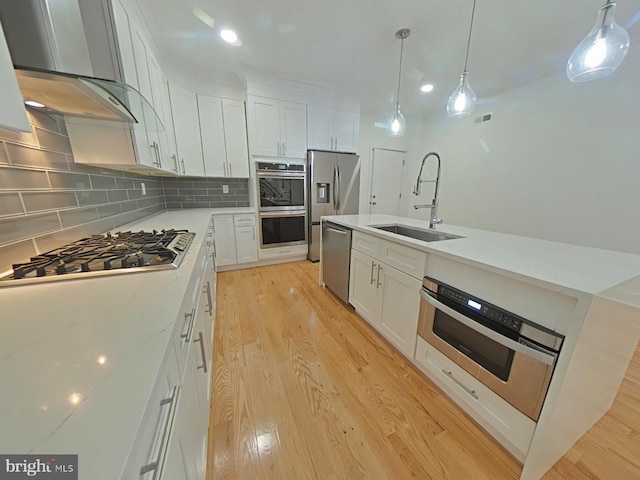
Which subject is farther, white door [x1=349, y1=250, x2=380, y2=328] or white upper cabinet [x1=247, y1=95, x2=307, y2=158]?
white upper cabinet [x1=247, y1=95, x2=307, y2=158]

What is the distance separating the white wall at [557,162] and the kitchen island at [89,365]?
3.99 metres

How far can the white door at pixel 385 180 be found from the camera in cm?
468

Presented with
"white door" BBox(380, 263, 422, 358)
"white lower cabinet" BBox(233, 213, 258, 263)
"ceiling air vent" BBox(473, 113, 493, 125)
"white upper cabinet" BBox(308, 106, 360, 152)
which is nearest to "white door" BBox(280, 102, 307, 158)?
"white upper cabinet" BBox(308, 106, 360, 152)

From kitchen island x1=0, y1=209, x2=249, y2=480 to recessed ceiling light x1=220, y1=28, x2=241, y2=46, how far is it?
98.6 inches

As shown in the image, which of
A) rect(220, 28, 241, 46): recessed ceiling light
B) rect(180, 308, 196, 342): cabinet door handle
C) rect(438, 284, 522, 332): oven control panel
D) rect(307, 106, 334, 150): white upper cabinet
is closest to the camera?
rect(180, 308, 196, 342): cabinet door handle

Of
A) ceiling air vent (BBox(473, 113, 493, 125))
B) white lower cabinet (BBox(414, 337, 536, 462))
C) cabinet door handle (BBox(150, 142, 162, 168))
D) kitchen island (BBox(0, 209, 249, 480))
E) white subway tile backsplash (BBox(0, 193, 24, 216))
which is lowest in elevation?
white lower cabinet (BBox(414, 337, 536, 462))

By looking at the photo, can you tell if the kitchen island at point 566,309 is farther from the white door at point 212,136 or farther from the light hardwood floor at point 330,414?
the white door at point 212,136

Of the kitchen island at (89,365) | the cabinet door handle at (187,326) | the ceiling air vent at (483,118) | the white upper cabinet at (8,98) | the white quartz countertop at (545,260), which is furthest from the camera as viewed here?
the ceiling air vent at (483,118)

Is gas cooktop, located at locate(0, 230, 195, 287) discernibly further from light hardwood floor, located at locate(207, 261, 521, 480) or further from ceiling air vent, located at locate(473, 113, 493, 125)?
ceiling air vent, located at locate(473, 113, 493, 125)

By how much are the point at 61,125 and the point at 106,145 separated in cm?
19

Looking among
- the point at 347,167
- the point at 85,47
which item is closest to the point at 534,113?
the point at 347,167

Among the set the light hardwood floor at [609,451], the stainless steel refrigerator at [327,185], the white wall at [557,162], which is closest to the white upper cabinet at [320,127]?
the stainless steel refrigerator at [327,185]

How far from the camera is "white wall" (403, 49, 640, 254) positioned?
2336 mm

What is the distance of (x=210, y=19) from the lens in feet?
6.59
